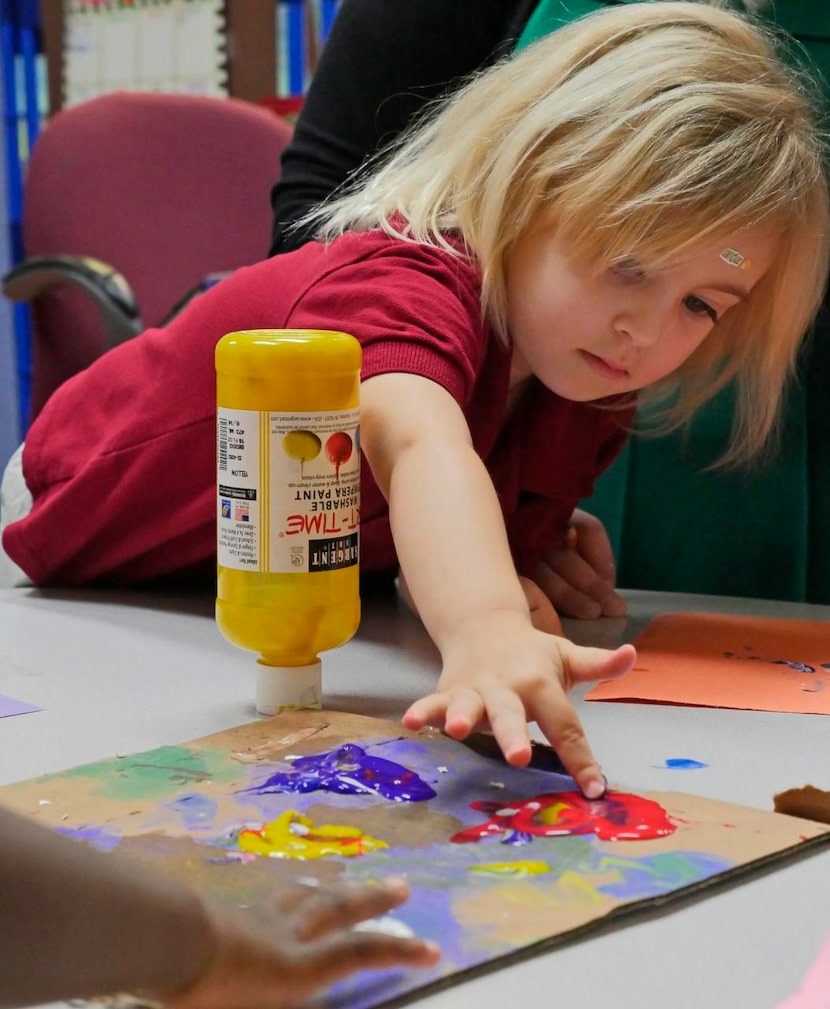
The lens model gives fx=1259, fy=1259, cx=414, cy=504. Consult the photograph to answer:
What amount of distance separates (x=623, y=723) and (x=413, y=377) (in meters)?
0.27

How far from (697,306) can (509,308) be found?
152mm

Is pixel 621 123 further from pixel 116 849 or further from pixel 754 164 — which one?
pixel 116 849

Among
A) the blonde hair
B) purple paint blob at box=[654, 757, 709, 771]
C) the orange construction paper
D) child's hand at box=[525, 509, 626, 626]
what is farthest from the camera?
child's hand at box=[525, 509, 626, 626]

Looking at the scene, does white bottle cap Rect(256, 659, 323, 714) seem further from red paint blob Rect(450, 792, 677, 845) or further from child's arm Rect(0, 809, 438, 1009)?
child's arm Rect(0, 809, 438, 1009)

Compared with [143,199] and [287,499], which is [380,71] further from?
[143,199]

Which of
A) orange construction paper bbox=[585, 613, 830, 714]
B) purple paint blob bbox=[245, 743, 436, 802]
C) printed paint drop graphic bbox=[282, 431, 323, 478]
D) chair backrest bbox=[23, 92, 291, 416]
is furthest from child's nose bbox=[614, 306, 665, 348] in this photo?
chair backrest bbox=[23, 92, 291, 416]

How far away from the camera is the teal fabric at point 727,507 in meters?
1.39

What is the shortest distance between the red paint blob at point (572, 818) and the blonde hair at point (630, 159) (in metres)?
0.48

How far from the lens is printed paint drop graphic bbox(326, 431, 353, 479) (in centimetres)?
73

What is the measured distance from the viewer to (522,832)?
0.57 metres

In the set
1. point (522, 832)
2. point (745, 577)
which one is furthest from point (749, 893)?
point (745, 577)

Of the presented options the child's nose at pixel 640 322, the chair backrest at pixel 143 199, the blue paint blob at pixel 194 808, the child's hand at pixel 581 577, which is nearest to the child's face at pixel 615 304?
the child's nose at pixel 640 322

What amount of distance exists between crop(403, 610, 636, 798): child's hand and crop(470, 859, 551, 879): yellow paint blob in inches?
2.9

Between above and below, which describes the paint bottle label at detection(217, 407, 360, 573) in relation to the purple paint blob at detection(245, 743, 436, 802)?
above
